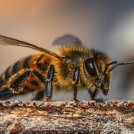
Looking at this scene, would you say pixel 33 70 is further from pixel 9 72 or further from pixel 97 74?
pixel 97 74

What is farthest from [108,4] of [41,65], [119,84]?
[41,65]

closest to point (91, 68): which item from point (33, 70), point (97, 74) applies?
point (97, 74)

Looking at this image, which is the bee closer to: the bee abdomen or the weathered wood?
the bee abdomen

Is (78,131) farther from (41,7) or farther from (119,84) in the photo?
(41,7)

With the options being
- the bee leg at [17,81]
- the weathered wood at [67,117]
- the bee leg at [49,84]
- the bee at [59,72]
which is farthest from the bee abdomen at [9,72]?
the weathered wood at [67,117]

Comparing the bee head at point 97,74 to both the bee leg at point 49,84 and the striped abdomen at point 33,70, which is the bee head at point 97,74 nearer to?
the bee leg at point 49,84

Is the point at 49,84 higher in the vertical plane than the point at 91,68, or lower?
lower
